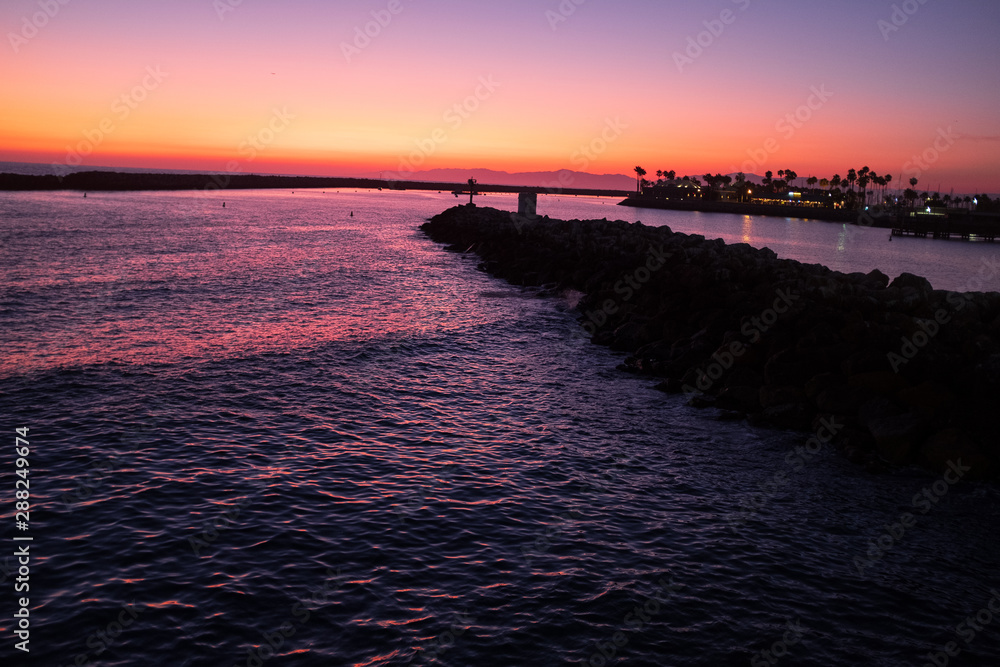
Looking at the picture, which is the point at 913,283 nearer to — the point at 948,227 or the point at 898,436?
the point at 898,436

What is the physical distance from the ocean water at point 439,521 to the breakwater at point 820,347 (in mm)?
1026

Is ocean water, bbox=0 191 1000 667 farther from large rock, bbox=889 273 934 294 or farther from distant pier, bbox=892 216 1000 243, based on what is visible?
distant pier, bbox=892 216 1000 243

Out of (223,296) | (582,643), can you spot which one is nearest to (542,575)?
(582,643)

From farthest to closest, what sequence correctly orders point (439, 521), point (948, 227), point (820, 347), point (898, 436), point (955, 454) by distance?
point (948, 227), point (820, 347), point (898, 436), point (955, 454), point (439, 521)

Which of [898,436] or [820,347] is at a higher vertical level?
[820,347]

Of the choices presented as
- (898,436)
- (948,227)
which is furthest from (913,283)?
(948,227)

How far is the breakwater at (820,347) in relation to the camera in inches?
603

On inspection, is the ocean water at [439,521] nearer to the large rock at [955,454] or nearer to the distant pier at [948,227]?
the large rock at [955,454]

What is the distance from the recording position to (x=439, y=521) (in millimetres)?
11469

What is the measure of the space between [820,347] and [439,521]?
41.5 feet

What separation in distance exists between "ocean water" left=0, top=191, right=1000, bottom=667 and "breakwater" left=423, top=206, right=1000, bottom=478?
103 cm

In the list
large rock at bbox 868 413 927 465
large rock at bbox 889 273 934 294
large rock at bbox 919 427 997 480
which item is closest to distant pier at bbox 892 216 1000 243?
large rock at bbox 889 273 934 294

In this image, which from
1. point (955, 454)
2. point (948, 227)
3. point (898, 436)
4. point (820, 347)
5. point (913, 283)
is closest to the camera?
point (955, 454)

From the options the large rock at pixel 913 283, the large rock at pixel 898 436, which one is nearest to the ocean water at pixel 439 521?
the large rock at pixel 898 436
